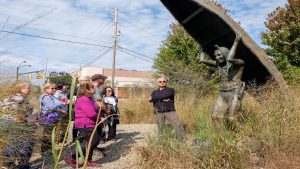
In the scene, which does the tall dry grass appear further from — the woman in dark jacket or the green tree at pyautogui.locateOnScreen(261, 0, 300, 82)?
the green tree at pyautogui.locateOnScreen(261, 0, 300, 82)

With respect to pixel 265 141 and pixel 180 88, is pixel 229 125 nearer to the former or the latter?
pixel 265 141

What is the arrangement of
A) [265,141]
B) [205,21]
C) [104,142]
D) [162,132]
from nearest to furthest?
[265,141]
[162,132]
[205,21]
[104,142]

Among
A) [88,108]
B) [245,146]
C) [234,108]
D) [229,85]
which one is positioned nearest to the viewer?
[245,146]

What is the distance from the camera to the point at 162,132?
19.5 feet

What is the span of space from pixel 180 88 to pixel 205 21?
9067 mm

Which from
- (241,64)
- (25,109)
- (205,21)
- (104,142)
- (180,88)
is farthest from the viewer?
(180,88)

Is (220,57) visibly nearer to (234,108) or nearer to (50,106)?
(234,108)

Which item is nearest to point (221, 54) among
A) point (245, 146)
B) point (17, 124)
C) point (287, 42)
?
point (245, 146)

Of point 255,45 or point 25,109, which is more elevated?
point 255,45

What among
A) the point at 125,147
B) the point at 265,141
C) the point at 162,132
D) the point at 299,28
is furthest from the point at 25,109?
the point at 299,28

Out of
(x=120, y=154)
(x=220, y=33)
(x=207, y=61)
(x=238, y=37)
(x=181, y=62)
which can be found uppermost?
(x=181, y=62)

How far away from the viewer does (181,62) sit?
19.4m

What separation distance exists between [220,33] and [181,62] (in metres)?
12.0

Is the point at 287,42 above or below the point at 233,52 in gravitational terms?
above
